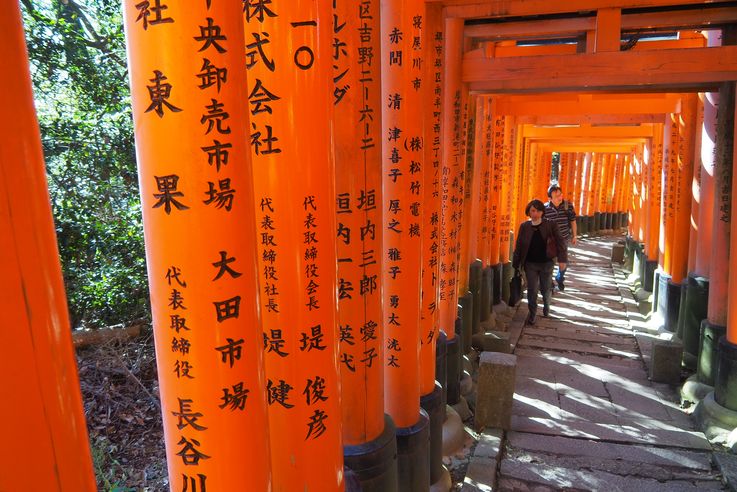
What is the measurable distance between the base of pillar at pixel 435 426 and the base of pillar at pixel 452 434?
47 cm

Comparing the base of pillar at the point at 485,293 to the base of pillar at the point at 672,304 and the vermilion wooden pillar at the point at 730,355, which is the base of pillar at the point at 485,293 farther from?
the vermilion wooden pillar at the point at 730,355

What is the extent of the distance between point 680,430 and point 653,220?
5643mm

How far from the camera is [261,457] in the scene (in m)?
1.45

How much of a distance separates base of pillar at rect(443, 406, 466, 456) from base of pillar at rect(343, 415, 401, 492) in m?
1.62

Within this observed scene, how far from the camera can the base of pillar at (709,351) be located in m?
4.87

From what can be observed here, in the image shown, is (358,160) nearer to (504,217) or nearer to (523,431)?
(523,431)

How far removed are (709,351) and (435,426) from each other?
319cm

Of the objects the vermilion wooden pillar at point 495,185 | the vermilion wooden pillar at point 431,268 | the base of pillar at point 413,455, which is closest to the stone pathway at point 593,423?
the vermilion wooden pillar at point 431,268

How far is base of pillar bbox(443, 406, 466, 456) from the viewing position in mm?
4047

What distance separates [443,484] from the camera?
354 cm

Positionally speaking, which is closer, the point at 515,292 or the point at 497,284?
the point at 515,292

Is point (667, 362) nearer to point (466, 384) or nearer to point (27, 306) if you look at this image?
point (466, 384)

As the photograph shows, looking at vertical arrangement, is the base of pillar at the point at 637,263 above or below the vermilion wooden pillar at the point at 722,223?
below

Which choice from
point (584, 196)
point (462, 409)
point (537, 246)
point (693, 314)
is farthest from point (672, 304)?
point (584, 196)
